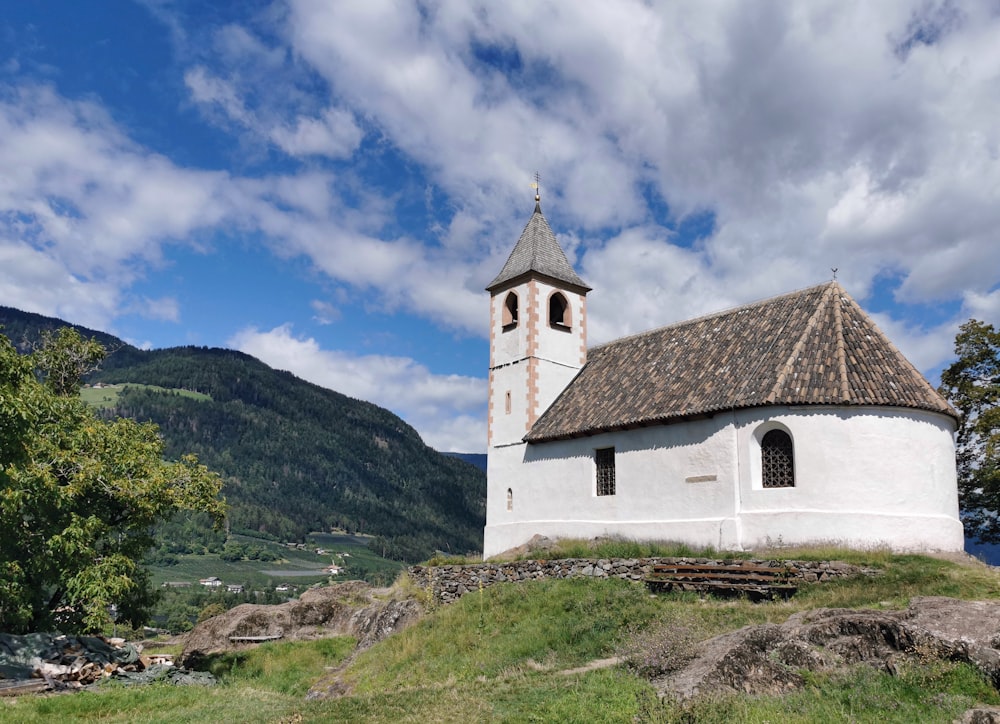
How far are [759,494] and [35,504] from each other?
2008cm

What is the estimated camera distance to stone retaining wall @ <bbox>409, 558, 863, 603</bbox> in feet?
63.1

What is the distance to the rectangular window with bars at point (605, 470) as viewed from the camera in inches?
1097

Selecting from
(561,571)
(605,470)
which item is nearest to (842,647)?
(561,571)

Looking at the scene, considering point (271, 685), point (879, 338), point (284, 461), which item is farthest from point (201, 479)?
point (284, 461)

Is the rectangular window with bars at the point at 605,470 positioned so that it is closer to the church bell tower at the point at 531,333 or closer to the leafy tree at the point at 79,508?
the church bell tower at the point at 531,333

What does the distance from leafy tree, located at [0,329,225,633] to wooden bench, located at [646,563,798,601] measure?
43.6ft

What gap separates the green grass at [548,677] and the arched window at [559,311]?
1382 cm

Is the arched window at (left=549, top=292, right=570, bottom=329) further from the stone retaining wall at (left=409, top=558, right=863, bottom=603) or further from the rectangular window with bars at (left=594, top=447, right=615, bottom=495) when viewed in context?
the stone retaining wall at (left=409, top=558, right=863, bottom=603)

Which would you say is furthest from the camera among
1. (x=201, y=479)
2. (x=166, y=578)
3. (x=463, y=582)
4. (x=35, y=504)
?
(x=166, y=578)

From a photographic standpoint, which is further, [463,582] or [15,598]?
[463,582]

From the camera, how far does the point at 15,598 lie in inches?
720

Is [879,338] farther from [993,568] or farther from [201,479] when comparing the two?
[201,479]

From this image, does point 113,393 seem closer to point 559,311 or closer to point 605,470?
point 559,311

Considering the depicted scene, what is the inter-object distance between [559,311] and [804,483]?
50.3 feet
